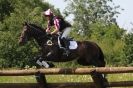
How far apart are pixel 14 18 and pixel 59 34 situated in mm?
41170

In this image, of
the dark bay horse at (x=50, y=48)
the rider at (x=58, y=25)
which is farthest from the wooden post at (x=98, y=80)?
the dark bay horse at (x=50, y=48)

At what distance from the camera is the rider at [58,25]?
16.5 metres

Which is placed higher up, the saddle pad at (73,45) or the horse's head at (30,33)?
the horse's head at (30,33)

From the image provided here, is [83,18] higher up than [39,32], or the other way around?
[39,32]

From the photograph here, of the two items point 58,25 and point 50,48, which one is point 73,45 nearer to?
point 50,48

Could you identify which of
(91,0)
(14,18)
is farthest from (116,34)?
(91,0)

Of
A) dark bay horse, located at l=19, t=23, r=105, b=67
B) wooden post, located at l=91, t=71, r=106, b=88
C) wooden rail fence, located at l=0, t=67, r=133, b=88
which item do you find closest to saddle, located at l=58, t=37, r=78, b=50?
dark bay horse, located at l=19, t=23, r=105, b=67

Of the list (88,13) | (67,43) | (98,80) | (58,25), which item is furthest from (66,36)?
(88,13)

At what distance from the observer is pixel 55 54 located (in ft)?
57.1

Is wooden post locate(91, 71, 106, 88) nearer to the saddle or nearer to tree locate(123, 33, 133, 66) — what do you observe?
the saddle

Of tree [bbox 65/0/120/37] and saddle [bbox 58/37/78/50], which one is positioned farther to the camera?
tree [bbox 65/0/120/37]

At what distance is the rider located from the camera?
16.5m

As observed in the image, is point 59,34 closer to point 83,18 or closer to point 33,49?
point 33,49

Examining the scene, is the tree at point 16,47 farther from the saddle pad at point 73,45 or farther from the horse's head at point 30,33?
the horse's head at point 30,33
